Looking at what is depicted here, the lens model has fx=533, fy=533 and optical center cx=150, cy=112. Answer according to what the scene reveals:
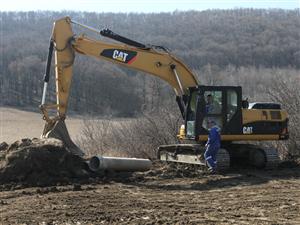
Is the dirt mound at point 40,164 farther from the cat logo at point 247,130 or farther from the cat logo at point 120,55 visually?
the cat logo at point 247,130

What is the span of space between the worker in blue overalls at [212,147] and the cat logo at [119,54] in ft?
10.1

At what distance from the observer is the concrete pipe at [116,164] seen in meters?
12.8

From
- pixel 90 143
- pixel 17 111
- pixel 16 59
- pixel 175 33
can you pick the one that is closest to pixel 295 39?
pixel 175 33

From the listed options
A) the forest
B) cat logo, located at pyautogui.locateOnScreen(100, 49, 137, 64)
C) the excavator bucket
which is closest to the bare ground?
the excavator bucket

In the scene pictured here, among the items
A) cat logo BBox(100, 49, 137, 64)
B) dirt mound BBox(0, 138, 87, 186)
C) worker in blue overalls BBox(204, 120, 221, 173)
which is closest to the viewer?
dirt mound BBox(0, 138, 87, 186)

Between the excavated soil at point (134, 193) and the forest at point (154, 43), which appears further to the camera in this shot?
the forest at point (154, 43)

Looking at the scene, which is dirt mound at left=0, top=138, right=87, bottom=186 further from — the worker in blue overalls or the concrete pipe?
the worker in blue overalls

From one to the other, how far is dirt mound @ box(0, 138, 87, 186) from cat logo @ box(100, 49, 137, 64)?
297cm

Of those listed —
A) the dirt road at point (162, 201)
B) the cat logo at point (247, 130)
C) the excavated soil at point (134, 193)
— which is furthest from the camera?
the cat logo at point (247, 130)

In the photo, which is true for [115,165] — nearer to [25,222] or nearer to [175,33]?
[25,222]

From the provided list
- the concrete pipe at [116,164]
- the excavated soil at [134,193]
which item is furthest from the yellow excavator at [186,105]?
the concrete pipe at [116,164]

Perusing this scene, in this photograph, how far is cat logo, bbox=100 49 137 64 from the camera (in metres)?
14.4

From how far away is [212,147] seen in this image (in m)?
12.9

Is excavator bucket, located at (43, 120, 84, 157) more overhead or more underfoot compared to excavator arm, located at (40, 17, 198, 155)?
more underfoot
